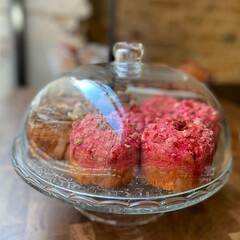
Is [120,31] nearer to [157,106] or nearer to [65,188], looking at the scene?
[157,106]

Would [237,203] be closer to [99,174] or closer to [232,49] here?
[99,174]

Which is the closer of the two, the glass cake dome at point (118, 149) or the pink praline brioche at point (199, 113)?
the glass cake dome at point (118, 149)

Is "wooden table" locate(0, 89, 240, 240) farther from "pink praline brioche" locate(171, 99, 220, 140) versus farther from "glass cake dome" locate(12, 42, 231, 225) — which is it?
"pink praline brioche" locate(171, 99, 220, 140)

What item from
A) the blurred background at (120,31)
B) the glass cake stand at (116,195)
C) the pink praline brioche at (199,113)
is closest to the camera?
the glass cake stand at (116,195)

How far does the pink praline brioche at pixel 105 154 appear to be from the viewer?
0.57 metres

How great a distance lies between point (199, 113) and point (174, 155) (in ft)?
0.53

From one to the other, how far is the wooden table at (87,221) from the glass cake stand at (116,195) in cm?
3

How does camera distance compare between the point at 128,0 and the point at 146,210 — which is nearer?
the point at 146,210

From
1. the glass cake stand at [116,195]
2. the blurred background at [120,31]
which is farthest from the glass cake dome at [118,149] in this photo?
the blurred background at [120,31]

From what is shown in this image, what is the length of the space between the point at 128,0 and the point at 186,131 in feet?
5.88

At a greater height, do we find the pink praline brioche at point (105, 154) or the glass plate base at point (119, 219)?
the pink praline brioche at point (105, 154)

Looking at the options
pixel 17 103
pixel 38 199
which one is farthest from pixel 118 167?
pixel 17 103

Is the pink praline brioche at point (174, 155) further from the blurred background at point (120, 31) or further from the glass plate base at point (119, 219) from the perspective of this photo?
the blurred background at point (120, 31)

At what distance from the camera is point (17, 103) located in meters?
1.30
